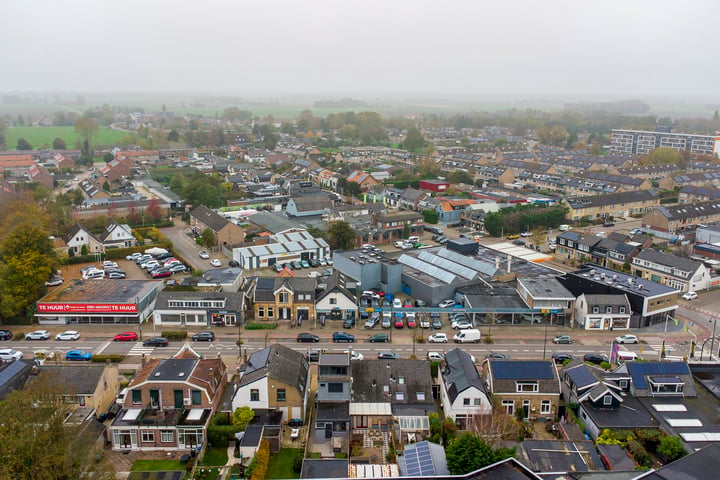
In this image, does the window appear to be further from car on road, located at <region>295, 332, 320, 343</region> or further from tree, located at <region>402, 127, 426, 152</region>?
tree, located at <region>402, 127, 426, 152</region>

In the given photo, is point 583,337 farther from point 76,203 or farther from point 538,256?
point 76,203

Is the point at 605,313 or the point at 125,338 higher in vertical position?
the point at 605,313

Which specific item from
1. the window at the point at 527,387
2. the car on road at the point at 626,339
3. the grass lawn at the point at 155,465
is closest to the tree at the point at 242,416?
the grass lawn at the point at 155,465

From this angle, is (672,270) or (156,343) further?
(672,270)

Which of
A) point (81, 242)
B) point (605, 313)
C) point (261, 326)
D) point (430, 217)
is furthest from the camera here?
point (430, 217)

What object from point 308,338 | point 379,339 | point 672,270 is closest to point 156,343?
point 308,338

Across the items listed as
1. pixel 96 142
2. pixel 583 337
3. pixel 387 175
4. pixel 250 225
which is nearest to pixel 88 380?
pixel 583 337

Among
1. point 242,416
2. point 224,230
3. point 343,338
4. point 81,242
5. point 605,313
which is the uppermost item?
point 224,230

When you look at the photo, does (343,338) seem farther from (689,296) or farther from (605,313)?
→ (689,296)
